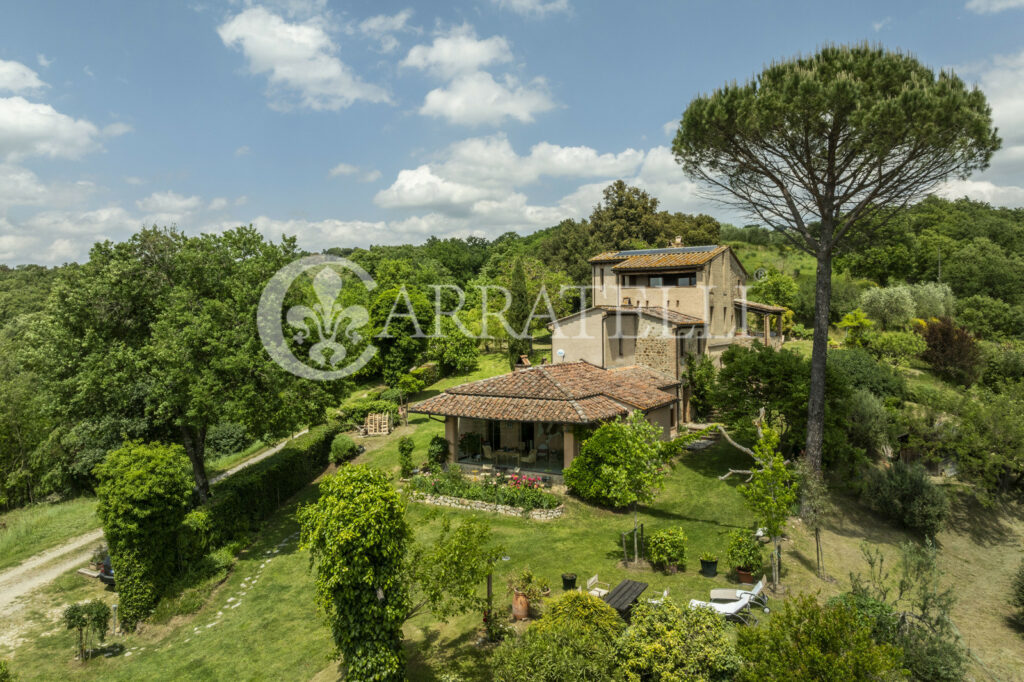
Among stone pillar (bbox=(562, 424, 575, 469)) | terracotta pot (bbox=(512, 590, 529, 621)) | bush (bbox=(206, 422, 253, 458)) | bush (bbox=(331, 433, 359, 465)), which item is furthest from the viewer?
bush (bbox=(206, 422, 253, 458))

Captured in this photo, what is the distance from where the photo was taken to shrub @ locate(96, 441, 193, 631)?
1489 cm

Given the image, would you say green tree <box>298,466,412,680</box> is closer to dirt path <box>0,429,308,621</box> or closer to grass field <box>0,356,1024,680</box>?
grass field <box>0,356,1024,680</box>

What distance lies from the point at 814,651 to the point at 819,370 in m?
14.1

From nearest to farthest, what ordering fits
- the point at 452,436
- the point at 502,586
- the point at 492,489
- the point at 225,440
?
the point at 502,586
the point at 492,489
the point at 452,436
the point at 225,440

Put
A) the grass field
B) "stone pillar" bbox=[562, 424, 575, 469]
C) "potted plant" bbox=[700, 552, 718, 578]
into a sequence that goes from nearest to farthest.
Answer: the grass field, "potted plant" bbox=[700, 552, 718, 578], "stone pillar" bbox=[562, 424, 575, 469]

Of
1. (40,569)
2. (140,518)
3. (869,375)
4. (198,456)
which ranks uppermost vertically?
(869,375)

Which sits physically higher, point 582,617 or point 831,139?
point 831,139

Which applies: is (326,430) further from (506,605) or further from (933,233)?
(933,233)

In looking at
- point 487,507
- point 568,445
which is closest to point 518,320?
point 568,445

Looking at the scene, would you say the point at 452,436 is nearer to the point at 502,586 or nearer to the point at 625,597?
the point at 502,586

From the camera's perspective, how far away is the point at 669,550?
1447 centimetres

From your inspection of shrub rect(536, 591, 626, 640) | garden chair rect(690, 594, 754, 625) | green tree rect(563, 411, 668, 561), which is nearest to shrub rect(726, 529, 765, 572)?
garden chair rect(690, 594, 754, 625)

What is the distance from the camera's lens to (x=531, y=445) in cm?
2320

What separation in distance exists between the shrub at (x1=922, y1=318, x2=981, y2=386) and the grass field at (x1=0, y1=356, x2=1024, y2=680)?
14807 mm
